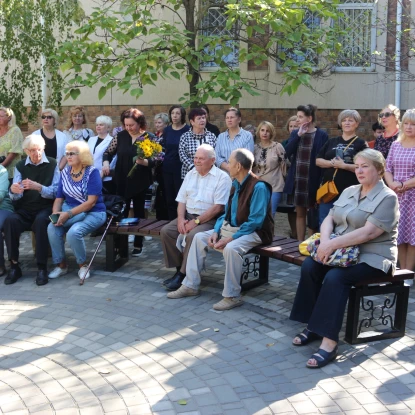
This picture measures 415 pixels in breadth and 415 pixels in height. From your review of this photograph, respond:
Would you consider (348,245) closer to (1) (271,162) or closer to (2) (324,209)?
(2) (324,209)

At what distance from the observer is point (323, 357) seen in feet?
16.8

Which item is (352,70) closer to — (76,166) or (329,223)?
(76,166)

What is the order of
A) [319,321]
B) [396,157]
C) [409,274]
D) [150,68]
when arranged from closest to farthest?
[319,321] < [409,274] < [396,157] < [150,68]

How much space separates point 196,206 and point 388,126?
2480 millimetres

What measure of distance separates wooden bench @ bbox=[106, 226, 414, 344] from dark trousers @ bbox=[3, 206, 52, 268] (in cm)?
76

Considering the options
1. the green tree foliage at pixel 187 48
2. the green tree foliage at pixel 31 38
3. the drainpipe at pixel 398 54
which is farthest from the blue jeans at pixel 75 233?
the drainpipe at pixel 398 54

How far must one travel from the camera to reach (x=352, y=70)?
12742 mm

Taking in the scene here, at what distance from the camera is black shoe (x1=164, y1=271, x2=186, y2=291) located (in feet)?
23.3

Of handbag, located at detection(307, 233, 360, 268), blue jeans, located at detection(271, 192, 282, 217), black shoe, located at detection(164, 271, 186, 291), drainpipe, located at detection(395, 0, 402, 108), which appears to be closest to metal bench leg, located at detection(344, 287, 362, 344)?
handbag, located at detection(307, 233, 360, 268)

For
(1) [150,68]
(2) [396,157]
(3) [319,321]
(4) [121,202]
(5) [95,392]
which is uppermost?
(1) [150,68]

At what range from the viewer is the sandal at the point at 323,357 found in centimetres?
507

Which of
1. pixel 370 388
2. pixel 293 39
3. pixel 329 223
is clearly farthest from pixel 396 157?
pixel 370 388

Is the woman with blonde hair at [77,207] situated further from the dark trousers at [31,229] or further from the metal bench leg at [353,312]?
the metal bench leg at [353,312]

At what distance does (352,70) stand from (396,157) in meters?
6.03
